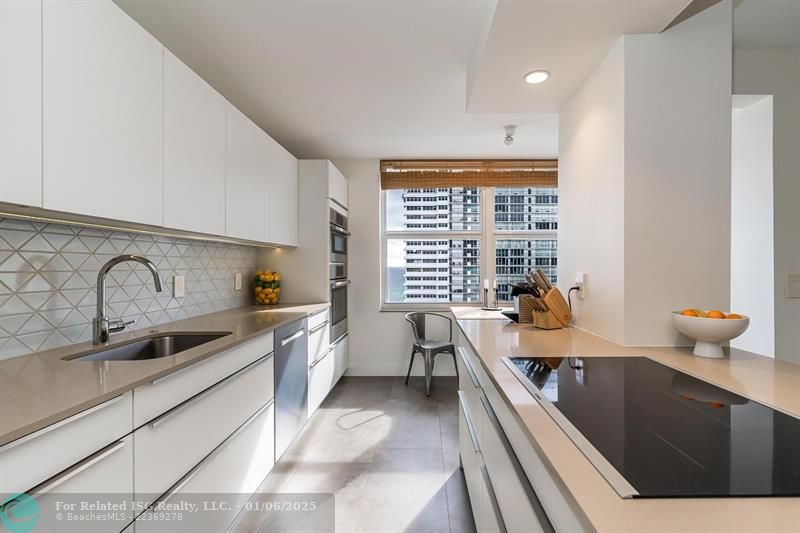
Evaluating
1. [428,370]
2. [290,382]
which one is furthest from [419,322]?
[290,382]

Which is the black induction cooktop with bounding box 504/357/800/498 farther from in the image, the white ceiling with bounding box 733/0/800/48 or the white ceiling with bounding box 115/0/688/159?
the white ceiling with bounding box 733/0/800/48

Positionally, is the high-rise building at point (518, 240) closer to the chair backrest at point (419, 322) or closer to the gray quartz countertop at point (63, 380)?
the chair backrest at point (419, 322)

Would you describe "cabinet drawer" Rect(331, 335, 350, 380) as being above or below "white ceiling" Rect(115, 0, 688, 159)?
below

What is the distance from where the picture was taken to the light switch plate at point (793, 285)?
170 centimetres

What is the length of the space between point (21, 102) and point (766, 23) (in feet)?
9.04

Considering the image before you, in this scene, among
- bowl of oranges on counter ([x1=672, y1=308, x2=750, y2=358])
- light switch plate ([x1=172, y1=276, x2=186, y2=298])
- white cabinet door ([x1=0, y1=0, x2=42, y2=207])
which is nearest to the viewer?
white cabinet door ([x1=0, y1=0, x2=42, y2=207])

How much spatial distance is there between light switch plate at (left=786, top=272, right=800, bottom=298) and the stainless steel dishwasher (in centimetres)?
266

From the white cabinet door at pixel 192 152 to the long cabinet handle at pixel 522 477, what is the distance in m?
1.56

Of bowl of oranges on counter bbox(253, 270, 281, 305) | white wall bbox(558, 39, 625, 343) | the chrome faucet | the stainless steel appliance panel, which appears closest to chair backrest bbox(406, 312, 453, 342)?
the stainless steel appliance panel

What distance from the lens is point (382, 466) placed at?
2.18 m

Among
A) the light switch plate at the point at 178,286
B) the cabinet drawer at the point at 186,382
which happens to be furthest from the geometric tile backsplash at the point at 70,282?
the cabinet drawer at the point at 186,382

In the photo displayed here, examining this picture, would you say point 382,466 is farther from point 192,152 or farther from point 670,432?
point 192,152

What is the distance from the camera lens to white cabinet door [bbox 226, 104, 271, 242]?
2107 millimetres

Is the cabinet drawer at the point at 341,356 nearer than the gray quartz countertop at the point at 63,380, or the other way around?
the gray quartz countertop at the point at 63,380
